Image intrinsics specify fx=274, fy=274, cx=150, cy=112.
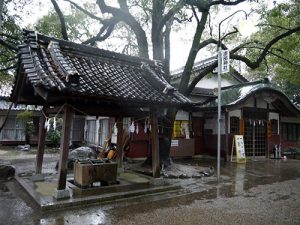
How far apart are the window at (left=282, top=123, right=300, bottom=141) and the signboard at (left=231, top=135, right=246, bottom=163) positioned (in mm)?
6968

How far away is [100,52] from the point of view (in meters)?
9.73

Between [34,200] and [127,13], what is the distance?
374 inches

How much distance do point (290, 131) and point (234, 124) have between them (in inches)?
298

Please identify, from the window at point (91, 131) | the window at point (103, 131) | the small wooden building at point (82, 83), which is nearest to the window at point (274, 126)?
the window at point (103, 131)

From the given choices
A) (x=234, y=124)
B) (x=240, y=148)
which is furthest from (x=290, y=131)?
(x=240, y=148)

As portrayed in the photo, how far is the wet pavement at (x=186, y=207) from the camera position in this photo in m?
6.41

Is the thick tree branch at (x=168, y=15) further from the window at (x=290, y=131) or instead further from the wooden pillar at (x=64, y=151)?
the window at (x=290, y=131)

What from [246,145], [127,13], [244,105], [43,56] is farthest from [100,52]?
[246,145]

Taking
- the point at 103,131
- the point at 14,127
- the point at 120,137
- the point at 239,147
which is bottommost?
the point at 239,147

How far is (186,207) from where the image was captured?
7.50 metres

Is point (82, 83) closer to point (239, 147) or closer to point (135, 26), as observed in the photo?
point (135, 26)

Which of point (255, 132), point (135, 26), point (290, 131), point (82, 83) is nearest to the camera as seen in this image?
point (82, 83)

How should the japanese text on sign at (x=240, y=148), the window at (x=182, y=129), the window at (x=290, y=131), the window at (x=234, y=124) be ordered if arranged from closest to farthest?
the japanese text on sign at (x=240, y=148), the window at (x=234, y=124), the window at (x=182, y=129), the window at (x=290, y=131)

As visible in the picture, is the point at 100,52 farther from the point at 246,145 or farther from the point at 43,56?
the point at 246,145
